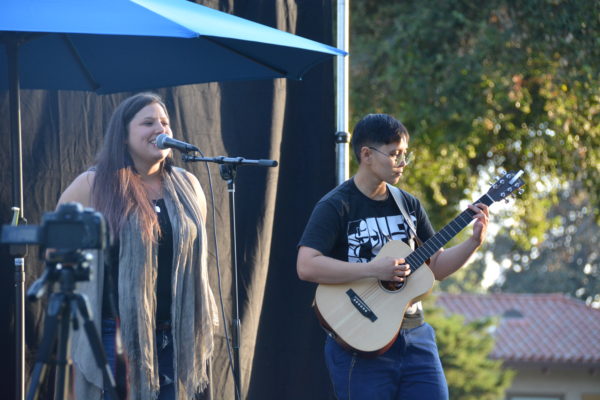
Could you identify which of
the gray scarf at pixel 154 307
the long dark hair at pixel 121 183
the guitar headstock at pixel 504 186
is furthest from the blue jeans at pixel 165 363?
the guitar headstock at pixel 504 186

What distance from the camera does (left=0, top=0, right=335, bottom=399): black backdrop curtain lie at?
464 centimetres

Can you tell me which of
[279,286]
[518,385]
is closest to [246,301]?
[279,286]

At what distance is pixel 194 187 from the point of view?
12.4ft

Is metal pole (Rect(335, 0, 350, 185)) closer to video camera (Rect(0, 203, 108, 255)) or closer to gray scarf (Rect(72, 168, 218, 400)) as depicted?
gray scarf (Rect(72, 168, 218, 400))

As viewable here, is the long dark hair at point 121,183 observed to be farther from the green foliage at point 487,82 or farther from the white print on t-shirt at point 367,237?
the green foliage at point 487,82

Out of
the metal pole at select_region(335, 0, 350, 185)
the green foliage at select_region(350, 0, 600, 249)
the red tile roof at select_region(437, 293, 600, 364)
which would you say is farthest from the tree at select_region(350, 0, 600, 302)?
the red tile roof at select_region(437, 293, 600, 364)

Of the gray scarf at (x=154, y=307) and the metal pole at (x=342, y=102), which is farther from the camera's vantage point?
Answer: the metal pole at (x=342, y=102)

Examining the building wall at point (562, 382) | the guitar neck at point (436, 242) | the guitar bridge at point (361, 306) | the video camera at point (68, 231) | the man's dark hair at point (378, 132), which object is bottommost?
the building wall at point (562, 382)

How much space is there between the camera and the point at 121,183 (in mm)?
3510

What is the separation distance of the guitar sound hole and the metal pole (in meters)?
1.14

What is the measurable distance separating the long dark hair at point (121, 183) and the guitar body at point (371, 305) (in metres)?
0.77

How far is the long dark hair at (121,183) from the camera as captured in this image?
3486 millimetres

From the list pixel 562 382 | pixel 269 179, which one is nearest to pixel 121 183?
pixel 269 179

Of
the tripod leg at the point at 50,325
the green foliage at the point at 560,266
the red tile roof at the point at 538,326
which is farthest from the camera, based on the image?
the green foliage at the point at 560,266
